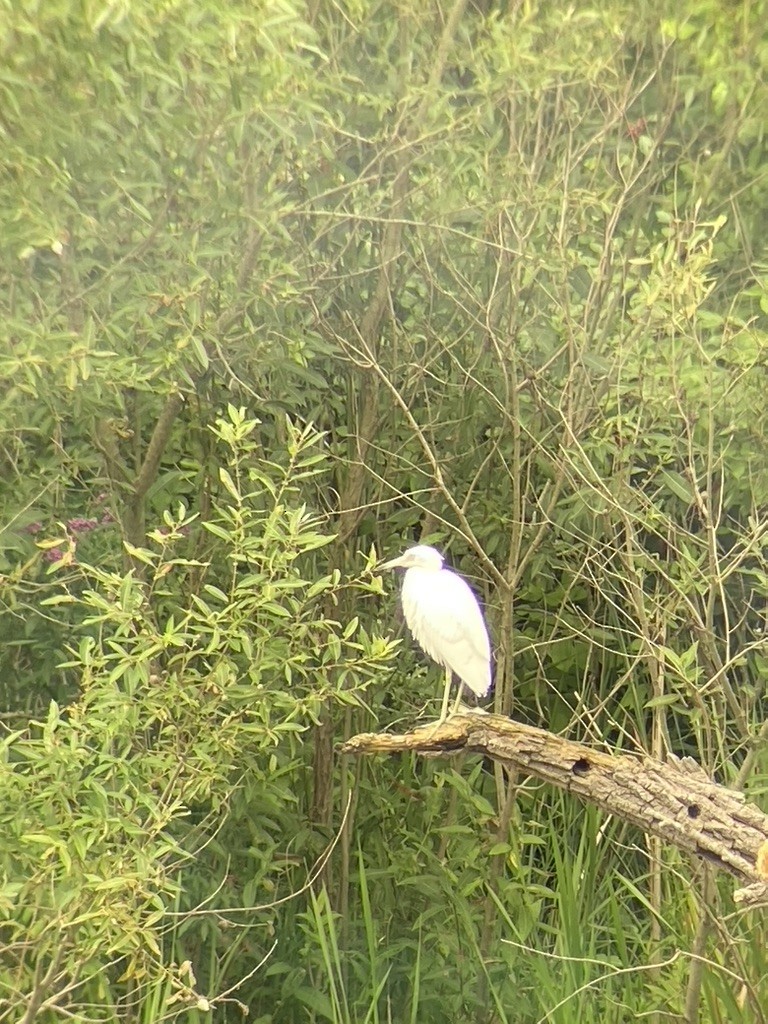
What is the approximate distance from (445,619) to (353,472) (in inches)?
21.9

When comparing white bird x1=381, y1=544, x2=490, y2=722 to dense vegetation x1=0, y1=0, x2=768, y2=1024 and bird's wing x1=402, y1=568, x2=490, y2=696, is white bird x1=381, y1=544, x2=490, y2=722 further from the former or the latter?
dense vegetation x1=0, y1=0, x2=768, y2=1024

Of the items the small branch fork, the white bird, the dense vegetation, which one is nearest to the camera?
the small branch fork

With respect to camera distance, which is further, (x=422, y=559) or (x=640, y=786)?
(x=422, y=559)

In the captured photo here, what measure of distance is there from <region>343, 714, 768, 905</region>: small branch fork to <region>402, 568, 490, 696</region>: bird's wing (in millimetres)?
269

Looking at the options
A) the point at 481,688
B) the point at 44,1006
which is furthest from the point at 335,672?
the point at 44,1006

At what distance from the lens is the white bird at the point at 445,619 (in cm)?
281

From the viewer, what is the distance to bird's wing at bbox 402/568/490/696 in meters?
2.81

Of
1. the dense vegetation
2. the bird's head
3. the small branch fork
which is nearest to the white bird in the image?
the bird's head

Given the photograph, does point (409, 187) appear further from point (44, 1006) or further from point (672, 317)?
point (44, 1006)

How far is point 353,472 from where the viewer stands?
321cm

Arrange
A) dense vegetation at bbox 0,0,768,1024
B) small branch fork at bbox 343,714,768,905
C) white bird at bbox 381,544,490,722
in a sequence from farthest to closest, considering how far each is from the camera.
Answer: white bird at bbox 381,544,490,722 → dense vegetation at bbox 0,0,768,1024 → small branch fork at bbox 343,714,768,905

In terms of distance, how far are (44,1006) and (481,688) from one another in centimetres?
108


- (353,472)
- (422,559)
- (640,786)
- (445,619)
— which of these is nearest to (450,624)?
(445,619)

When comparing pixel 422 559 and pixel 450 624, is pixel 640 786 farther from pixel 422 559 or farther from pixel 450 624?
pixel 422 559
